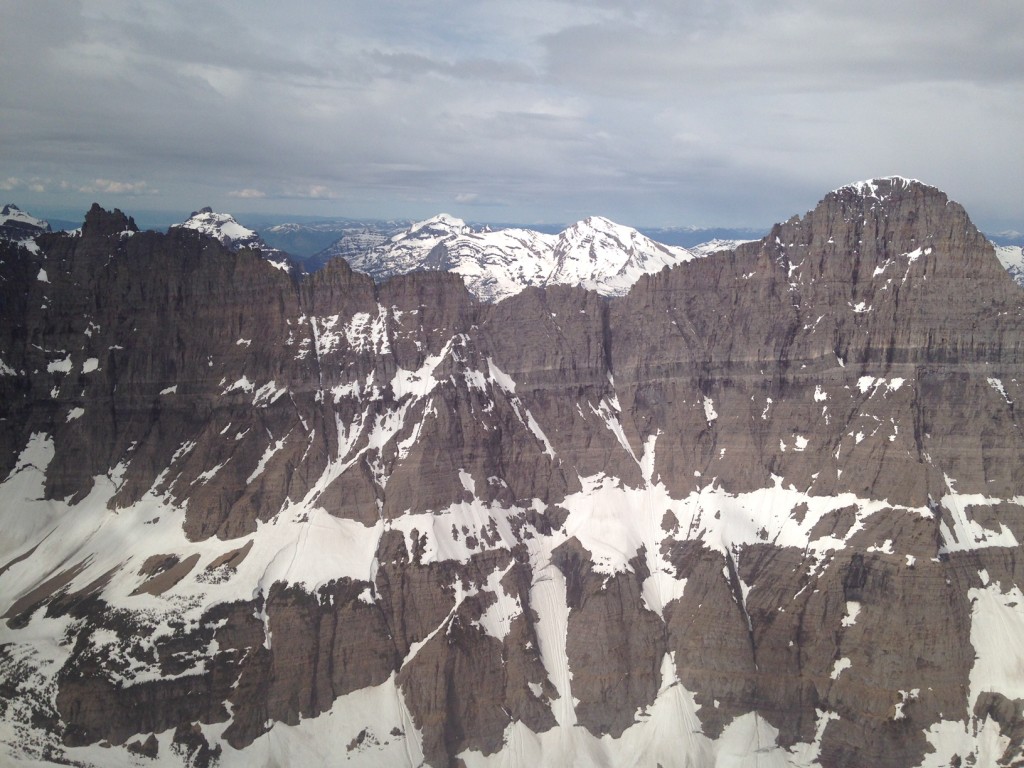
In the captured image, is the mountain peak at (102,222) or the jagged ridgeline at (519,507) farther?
the mountain peak at (102,222)

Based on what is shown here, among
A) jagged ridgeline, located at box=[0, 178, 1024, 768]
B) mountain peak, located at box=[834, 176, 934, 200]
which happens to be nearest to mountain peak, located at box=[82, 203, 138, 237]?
jagged ridgeline, located at box=[0, 178, 1024, 768]

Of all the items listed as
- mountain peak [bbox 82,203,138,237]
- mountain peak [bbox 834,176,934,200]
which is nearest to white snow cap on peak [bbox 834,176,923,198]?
mountain peak [bbox 834,176,934,200]

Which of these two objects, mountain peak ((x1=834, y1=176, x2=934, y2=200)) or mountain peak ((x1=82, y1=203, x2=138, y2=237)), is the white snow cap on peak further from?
mountain peak ((x1=82, y1=203, x2=138, y2=237))

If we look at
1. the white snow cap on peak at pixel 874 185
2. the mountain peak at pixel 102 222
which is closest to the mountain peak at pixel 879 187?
the white snow cap on peak at pixel 874 185

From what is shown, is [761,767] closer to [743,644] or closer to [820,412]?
[743,644]

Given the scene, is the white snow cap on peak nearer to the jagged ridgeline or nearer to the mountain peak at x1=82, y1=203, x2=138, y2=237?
the jagged ridgeline

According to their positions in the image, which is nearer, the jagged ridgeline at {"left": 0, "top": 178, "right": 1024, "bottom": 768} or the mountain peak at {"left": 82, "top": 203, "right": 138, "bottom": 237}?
the jagged ridgeline at {"left": 0, "top": 178, "right": 1024, "bottom": 768}

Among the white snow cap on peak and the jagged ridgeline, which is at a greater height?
the white snow cap on peak

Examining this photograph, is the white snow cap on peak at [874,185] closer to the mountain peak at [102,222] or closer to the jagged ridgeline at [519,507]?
the jagged ridgeline at [519,507]

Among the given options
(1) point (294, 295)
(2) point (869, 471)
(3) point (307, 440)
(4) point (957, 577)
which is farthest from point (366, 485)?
(4) point (957, 577)
